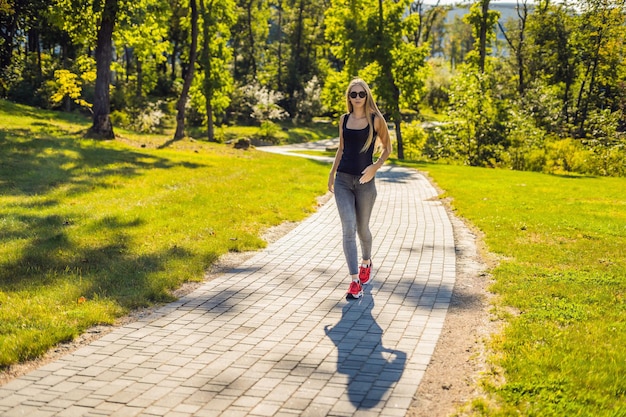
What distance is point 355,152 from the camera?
22.8ft

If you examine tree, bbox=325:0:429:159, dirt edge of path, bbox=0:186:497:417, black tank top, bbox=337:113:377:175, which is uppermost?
tree, bbox=325:0:429:159

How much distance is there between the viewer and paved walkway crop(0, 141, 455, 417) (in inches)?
173

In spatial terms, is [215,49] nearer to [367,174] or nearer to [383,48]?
[383,48]

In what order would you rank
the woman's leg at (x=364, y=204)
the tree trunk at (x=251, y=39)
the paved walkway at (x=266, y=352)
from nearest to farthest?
the paved walkway at (x=266, y=352) < the woman's leg at (x=364, y=204) < the tree trunk at (x=251, y=39)

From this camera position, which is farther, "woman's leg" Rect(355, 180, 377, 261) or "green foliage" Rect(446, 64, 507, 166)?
"green foliage" Rect(446, 64, 507, 166)

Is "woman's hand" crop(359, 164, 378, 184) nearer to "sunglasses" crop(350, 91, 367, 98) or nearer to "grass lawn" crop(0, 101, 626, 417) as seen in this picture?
"sunglasses" crop(350, 91, 367, 98)

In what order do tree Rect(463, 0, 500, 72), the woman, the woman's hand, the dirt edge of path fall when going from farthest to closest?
1. tree Rect(463, 0, 500, 72)
2. the woman
3. the woman's hand
4. the dirt edge of path

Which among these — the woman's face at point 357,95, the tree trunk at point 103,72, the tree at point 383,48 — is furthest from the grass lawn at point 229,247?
the tree at point 383,48

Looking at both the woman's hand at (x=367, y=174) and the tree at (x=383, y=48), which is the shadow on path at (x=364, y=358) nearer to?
the woman's hand at (x=367, y=174)

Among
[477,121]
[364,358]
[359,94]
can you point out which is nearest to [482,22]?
[477,121]

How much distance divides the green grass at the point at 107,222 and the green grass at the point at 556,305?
3736 mm

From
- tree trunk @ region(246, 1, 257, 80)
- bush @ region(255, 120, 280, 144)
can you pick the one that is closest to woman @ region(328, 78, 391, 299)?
bush @ region(255, 120, 280, 144)

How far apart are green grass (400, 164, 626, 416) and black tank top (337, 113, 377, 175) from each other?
6.98 feet

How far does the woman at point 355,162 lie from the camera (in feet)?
22.6
